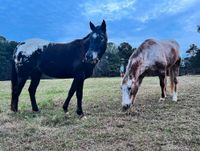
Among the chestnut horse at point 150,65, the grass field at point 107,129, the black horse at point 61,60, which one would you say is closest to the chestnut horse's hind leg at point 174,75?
the chestnut horse at point 150,65

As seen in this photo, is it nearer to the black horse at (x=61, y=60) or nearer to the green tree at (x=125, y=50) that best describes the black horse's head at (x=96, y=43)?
the black horse at (x=61, y=60)

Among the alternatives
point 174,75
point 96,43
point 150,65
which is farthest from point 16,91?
point 174,75

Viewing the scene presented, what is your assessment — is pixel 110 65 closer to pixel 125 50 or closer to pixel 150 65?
pixel 125 50

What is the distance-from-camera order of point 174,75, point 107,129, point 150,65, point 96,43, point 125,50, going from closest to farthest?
point 107,129 < point 96,43 < point 150,65 < point 174,75 < point 125,50

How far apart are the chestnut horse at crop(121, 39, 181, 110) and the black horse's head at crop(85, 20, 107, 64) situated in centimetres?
130

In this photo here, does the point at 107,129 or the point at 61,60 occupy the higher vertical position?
the point at 61,60

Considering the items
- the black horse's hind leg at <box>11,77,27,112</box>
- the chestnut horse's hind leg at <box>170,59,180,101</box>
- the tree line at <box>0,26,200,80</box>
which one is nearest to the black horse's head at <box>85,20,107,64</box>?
the black horse's hind leg at <box>11,77,27,112</box>

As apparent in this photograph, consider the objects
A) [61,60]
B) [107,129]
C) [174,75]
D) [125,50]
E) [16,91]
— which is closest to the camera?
[107,129]

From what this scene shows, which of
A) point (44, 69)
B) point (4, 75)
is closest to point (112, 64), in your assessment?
point (4, 75)

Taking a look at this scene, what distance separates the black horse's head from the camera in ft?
22.0

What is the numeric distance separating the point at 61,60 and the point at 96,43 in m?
1.16

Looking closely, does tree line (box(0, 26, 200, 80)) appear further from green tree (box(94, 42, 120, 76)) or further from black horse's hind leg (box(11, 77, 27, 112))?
black horse's hind leg (box(11, 77, 27, 112))

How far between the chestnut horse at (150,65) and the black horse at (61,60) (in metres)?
1.10

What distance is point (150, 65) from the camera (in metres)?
8.85
